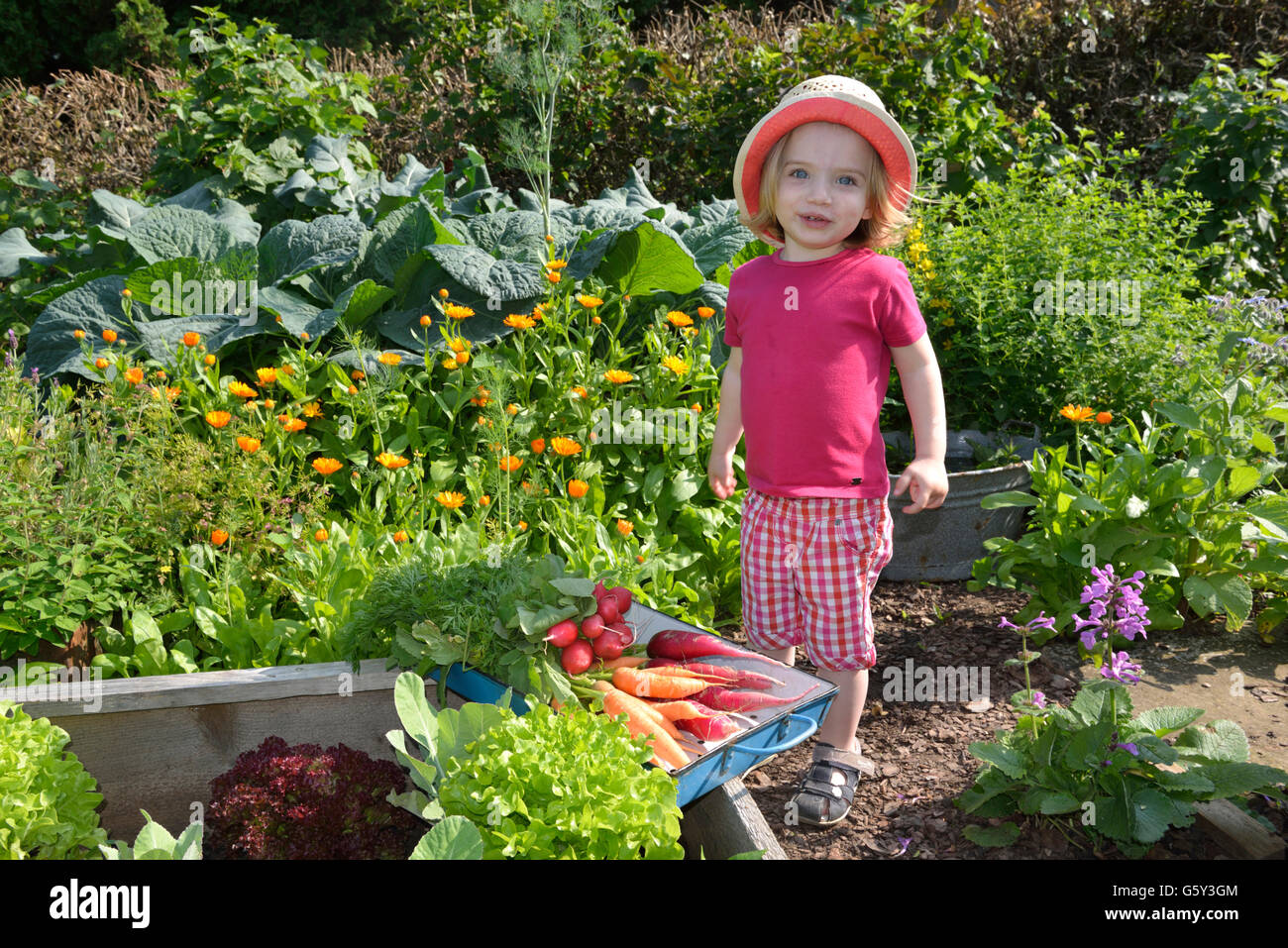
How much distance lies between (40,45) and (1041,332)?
520 inches

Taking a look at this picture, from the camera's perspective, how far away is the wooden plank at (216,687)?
7.86ft

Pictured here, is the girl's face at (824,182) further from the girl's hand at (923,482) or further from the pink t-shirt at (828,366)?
the girl's hand at (923,482)

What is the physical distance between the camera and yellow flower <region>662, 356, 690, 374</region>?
3.75 m


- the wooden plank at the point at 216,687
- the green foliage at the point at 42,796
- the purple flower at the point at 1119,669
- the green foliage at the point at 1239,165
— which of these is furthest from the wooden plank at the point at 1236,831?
the green foliage at the point at 1239,165

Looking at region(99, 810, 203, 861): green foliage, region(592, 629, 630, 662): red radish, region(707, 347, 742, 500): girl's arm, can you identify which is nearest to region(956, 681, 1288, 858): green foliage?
region(592, 629, 630, 662): red radish

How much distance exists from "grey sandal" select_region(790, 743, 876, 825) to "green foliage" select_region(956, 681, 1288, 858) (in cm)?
32

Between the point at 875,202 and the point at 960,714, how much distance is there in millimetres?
1545

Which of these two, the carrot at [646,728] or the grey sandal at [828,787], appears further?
the grey sandal at [828,787]

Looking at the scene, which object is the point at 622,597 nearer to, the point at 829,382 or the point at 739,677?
the point at 739,677

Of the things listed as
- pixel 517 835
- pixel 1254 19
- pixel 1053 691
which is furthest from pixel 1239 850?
pixel 1254 19

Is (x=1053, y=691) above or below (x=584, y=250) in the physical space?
below

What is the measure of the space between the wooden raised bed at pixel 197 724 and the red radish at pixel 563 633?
44 centimetres
